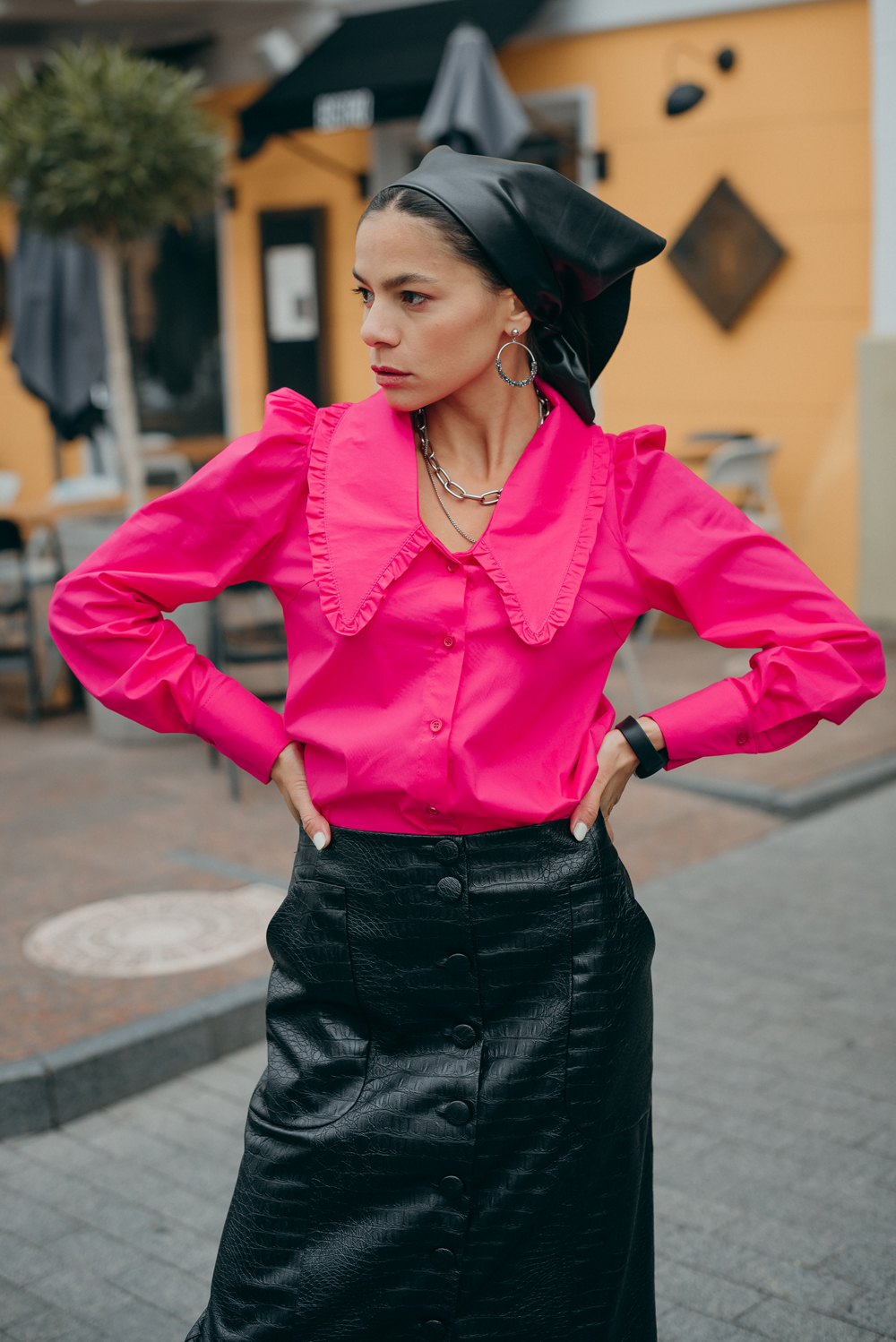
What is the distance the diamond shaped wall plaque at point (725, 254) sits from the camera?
32.6 ft

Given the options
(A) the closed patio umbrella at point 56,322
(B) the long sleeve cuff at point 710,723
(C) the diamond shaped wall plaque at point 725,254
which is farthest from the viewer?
(C) the diamond shaped wall plaque at point 725,254

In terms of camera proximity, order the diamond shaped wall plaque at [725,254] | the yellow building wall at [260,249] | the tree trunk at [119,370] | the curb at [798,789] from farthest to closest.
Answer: the yellow building wall at [260,249], the diamond shaped wall plaque at [725,254], the tree trunk at [119,370], the curb at [798,789]

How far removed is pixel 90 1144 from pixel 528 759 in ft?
7.36

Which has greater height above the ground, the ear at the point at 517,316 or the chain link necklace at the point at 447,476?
the ear at the point at 517,316

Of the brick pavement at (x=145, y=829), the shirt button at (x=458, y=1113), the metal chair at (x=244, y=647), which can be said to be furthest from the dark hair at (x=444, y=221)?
the metal chair at (x=244, y=647)

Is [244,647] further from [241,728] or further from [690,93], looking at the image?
[690,93]

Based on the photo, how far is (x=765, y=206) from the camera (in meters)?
9.88

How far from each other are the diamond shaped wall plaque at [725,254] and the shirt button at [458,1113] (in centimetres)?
881

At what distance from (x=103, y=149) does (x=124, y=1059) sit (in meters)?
4.85

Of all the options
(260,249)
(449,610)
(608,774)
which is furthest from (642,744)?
(260,249)

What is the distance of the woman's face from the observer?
1936 mm

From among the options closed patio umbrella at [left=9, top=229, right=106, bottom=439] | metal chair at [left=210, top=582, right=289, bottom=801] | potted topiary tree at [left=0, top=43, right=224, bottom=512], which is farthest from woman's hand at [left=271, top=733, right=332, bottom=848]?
closed patio umbrella at [left=9, top=229, right=106, bottom=439]

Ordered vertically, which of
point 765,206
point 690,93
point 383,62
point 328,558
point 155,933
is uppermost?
point 383,62

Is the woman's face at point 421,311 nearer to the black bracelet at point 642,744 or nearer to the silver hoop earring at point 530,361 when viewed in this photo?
the silver hoop earring at point 530,361
